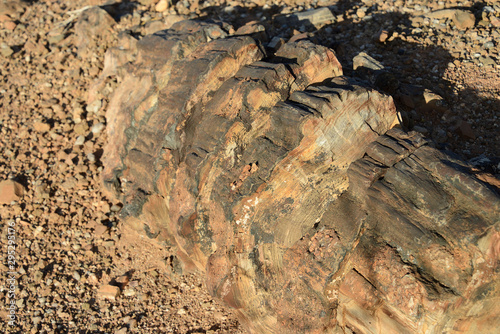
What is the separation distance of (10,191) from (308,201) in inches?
163

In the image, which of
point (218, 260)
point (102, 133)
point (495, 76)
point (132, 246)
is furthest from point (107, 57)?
point (495, 76)

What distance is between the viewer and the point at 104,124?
641 centimetres

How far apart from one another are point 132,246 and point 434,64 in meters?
4.70

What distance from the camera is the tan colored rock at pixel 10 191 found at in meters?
5.83

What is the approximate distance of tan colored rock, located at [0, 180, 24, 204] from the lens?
19.1 ft

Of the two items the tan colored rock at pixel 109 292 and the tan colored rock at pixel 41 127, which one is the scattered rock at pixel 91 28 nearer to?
the tan colored rock at pixel 41 127

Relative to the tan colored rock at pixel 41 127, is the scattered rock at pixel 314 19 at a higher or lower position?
higher

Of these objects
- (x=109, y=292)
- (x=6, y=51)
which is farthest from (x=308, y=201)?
(x=6, y=51)

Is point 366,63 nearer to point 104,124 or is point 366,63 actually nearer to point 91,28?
point 104,124

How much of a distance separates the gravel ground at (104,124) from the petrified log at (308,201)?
2.16 ft

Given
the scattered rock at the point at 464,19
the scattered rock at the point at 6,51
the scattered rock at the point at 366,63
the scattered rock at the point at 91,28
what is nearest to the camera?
Answer: the scattered rock at the point at 366,63

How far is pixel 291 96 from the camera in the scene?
13.6 ft

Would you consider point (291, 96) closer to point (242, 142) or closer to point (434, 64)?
point (242, 142)

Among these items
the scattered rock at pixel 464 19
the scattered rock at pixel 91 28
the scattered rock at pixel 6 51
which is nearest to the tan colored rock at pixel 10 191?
the scattered rock at pixel 91 28
